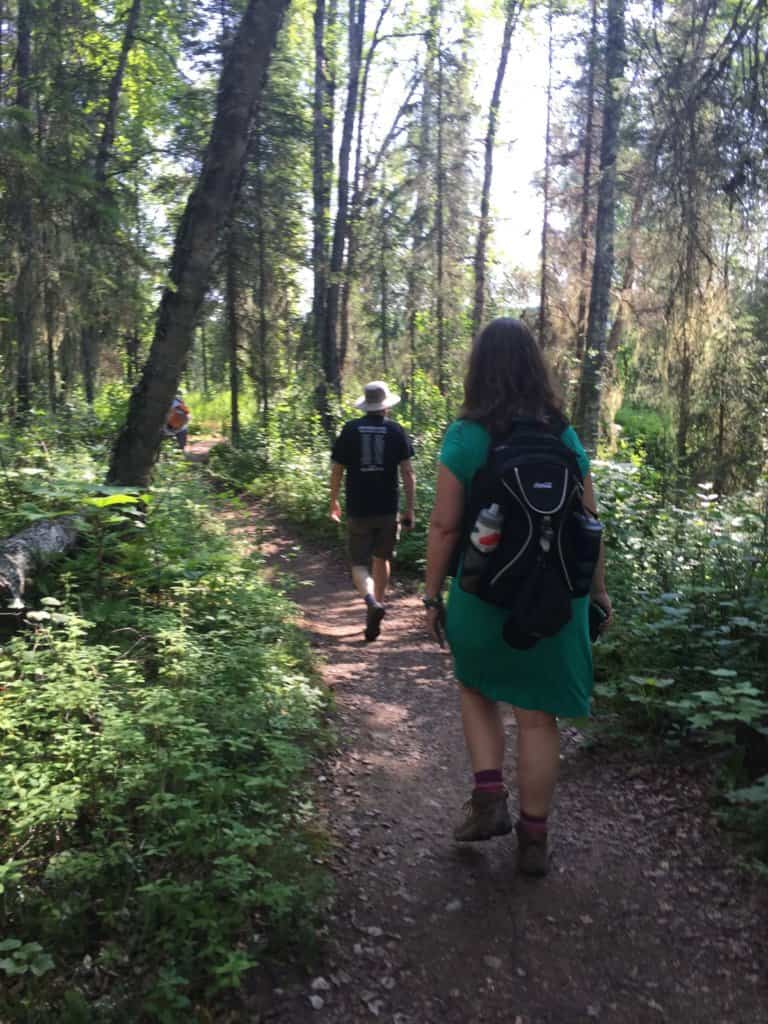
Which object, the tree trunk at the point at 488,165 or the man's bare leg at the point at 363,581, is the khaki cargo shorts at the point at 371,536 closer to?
the man's bare leg at the point at 363,581

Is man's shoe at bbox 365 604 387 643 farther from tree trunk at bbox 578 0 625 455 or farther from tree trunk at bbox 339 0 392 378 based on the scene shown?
tree trunk at bbox 339 0 392 378

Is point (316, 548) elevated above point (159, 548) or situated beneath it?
situated beneath

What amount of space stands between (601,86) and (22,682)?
562 inches

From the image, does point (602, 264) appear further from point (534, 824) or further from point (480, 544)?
point (534, 824)

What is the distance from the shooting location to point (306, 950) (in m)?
2.64

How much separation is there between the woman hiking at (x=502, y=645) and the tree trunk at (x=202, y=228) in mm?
4050

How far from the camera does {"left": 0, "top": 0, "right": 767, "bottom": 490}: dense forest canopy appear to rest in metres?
6.33

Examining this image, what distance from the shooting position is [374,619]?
6.53 metres

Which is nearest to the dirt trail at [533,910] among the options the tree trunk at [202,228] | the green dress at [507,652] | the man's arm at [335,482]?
the green dress at [507,652]

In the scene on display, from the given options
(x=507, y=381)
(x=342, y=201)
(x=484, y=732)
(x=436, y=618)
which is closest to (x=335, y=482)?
(x=436, y=618)

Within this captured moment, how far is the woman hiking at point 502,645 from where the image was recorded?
9.79 feet

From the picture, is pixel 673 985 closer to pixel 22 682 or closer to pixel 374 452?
pixel 22 682

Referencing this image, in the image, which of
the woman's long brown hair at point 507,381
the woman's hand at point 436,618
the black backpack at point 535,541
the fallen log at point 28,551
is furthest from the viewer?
the fallen log at point 28,551

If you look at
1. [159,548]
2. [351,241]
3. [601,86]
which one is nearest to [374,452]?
[159,548]
